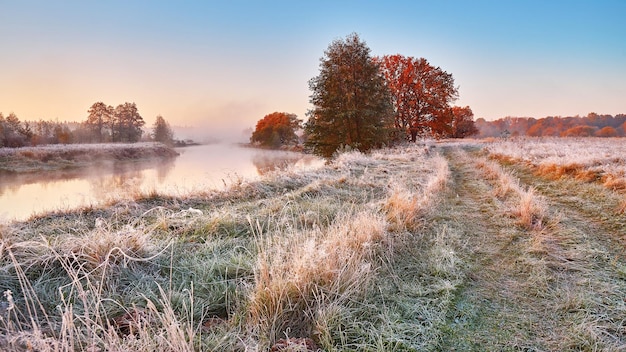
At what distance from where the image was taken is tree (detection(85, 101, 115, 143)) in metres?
46.9

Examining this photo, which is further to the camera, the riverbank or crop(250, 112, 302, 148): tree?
crop(250, 112, 302, 148): tree

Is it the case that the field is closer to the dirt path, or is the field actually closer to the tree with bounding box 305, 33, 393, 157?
the dirt path

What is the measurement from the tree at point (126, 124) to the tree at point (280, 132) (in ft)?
66.7

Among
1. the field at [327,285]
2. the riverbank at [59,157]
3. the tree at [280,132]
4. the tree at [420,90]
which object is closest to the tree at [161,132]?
the tree at [280,132]

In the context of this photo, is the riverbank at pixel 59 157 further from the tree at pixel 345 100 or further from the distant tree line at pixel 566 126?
the distant tree line at pixel 566 126

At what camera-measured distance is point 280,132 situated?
5297 cm

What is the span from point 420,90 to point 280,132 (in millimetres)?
27697

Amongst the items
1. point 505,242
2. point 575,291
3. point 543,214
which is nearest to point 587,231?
point 543,214

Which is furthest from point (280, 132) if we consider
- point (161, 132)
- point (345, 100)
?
point (345, 100)

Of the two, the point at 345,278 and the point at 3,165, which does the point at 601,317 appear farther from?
the point at 3,165

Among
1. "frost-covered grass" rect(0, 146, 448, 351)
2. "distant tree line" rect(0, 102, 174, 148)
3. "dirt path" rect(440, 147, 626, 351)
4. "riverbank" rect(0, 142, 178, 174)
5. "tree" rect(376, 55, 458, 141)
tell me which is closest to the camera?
"frost-covered grass" rect(0, 146, 448, 351)

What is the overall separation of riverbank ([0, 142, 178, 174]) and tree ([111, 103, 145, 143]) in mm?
23648

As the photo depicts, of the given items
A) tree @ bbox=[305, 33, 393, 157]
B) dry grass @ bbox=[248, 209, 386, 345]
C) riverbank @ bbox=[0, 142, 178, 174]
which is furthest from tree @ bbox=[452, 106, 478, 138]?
dry grass @ bbox=[248, 209, 386, 345]

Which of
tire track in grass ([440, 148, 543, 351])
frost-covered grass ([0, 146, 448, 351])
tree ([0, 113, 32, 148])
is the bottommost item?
tire track in grass ([440, 148, 543, 351])
